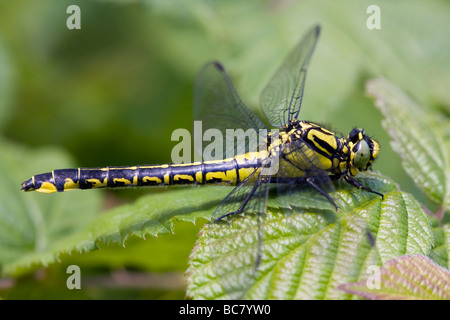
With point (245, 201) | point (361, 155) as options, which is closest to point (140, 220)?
point (245, 201)

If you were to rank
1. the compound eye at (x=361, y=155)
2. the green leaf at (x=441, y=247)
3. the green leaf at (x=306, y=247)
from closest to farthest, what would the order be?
the green leaf at (x=306, y=247) < the green leaf at (x=441, y=247) < the compound eye at (x=361, y=155)

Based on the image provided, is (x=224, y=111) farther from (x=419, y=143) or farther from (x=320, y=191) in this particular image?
(x=419, y=143)

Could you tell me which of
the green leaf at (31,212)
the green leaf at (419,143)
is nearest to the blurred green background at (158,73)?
the green leaf at (31,212)

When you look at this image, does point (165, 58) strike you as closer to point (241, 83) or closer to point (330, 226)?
point (241, 83)

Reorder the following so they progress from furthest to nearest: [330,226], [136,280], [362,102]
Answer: [362,102]
[136,280]
[330,226]

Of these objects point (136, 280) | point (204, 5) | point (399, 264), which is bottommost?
point (136, 280)

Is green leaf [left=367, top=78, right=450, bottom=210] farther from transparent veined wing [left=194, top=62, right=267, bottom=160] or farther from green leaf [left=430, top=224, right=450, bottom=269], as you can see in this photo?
transparent veined wing [left=194, top=62, right=267, bottom=160]

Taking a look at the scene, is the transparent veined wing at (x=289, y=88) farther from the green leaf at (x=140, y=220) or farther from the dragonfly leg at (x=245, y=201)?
the green leaf at (x=140, y=220)

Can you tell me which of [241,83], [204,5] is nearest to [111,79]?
[204,5]
